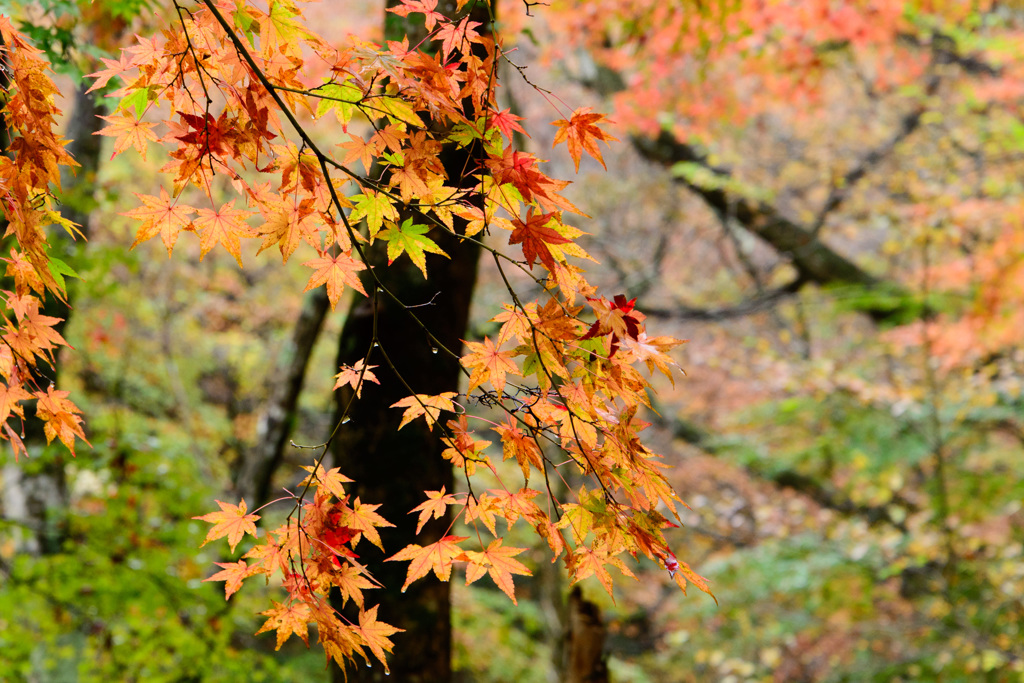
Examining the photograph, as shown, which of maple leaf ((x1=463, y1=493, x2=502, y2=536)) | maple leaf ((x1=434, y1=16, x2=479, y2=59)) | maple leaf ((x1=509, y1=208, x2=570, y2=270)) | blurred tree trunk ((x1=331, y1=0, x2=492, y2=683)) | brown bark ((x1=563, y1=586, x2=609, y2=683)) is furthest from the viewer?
brown bark ((x1=563, y1=586, x2=609, y2=683))

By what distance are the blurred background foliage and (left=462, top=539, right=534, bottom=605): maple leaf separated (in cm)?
216

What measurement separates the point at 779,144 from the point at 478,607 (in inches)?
363

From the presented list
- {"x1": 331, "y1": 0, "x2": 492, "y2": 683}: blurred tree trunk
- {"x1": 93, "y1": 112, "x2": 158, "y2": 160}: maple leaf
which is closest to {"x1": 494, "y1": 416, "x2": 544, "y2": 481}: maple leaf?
{"x1": 93, "y1": 112, "x2": 158, "y2": 160}: maple leaf

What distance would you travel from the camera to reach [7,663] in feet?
11.9

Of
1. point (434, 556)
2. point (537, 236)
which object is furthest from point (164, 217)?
point (434, 556)

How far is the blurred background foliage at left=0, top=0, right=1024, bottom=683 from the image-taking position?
14.2ft

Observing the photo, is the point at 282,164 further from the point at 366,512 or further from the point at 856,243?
the point at 856,243

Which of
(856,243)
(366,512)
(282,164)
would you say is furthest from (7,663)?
(856,243)

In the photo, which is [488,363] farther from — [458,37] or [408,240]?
[458,37]

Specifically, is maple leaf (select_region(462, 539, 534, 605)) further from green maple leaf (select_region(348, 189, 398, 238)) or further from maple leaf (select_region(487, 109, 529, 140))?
maple leaf (select_region(487, 109, 529, 140))

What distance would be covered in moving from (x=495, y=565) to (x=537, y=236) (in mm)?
681

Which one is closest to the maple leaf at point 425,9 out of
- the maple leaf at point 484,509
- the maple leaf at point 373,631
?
the maple leaf at point 484,509

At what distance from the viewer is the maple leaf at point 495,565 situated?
1396 mm

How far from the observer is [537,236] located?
1.35 m
